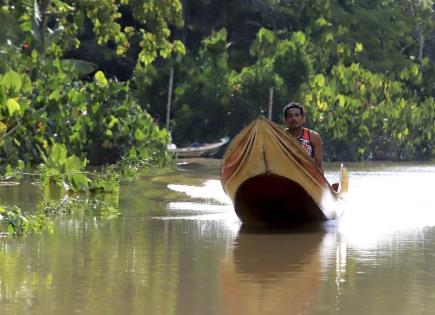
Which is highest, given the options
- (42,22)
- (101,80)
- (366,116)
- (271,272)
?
(42,22)

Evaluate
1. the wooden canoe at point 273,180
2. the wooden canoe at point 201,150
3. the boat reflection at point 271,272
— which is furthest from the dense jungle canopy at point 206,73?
the boat reflection at point 271,272

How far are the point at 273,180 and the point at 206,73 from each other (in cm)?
2160

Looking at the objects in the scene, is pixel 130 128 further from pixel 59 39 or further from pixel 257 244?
pixel 257 244

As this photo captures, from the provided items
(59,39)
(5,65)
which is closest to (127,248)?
(5,65)

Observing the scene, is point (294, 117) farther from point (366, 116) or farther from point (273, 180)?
point (366, 116)

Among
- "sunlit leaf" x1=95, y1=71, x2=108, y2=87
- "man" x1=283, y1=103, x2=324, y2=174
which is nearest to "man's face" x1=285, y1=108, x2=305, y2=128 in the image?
"man" x1=283, y1=103, x2=324, y2=174

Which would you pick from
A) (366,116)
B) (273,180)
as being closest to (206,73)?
(366,116)

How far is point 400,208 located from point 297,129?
12.0 ft

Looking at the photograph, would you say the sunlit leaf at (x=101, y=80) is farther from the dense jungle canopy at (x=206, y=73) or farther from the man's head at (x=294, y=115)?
the man's head at (x=294, y=115)

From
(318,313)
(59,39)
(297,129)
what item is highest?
(59,39)

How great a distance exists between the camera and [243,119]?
35594 mm

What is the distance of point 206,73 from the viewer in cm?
3553

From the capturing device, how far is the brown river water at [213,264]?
29.4 feet

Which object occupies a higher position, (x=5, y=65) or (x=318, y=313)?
(x=5, y=65)
